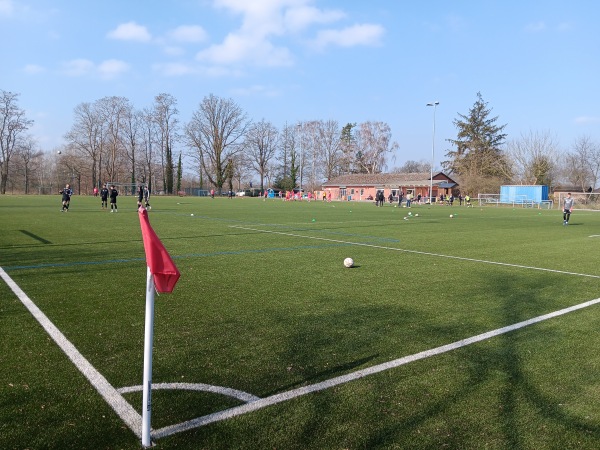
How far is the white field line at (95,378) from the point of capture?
11.0 feet

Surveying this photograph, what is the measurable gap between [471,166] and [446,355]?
80.1 meters

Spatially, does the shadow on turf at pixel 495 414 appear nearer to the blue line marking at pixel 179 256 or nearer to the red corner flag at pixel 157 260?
the red corner flag at pixel 157 260

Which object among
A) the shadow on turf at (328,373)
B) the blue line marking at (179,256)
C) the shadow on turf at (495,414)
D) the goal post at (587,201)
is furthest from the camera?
the goal post at (587,201)

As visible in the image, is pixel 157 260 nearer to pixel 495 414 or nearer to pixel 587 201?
pixel 495 414

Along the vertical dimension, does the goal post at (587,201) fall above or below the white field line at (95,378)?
above

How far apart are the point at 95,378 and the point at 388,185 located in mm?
80205

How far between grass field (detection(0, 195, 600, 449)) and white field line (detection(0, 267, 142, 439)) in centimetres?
5

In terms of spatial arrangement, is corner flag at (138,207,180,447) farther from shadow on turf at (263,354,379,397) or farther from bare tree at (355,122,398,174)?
bare tree at (355,122,398,174)

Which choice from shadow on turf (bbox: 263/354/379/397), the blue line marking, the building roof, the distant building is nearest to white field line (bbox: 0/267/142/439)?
shadow on turf (bbox: 263/354/379/397)

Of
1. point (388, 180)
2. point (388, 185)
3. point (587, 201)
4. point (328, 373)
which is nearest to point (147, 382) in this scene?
point (328, 373)

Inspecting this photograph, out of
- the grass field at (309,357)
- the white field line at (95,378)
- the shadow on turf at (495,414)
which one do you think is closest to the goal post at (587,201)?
the grass field at (309,357)

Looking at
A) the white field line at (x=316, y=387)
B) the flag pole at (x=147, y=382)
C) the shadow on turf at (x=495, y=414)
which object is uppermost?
the flag pole at (x=147, y=382)

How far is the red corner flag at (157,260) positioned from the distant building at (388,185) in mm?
72875

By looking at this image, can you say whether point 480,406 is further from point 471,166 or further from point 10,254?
point 471,166
